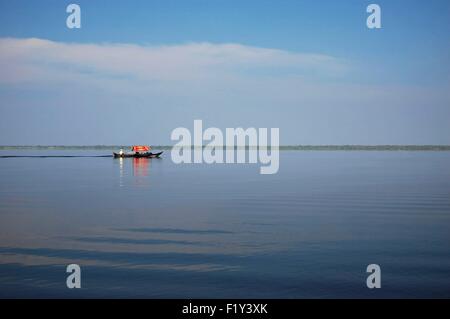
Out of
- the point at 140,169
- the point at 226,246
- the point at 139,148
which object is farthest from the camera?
the point at 139,148

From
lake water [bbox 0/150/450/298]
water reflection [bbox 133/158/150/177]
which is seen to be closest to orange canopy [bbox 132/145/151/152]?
water reflection [bbox 133/158/150/177]

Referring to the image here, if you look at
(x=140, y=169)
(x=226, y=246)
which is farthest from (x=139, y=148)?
(x=226, y=246)

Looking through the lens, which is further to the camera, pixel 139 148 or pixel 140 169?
pixel 139 148

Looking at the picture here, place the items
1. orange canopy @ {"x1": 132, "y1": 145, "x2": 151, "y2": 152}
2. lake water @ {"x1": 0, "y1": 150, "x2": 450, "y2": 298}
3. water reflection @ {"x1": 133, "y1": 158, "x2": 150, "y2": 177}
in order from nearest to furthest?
lake water @ {"x1": 0, "y1": 150, "x2": 450, "y2": 298}, water reflection @ {"x1": 133, "y1": 158, "x2": 150, "y2": 177}, orange canopy @ {"x1": 132, "y1": 145, "x2": 151, "y2": 152}

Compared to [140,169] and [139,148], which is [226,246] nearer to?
[140,169]

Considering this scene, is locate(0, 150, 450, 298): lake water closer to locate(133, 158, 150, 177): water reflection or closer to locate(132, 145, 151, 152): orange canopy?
locate(133, 158, 150, 177): water reflection

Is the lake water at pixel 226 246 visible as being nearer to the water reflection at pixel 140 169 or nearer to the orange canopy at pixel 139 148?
the water reflection at pixel 140 169

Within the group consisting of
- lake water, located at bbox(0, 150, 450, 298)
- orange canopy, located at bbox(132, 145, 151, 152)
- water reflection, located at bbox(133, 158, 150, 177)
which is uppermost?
orange canopy, located at bbox(132, 145, 151, 152)

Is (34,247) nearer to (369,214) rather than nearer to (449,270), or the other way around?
(449,270)

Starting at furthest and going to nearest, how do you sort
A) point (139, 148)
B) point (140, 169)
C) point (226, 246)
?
point (139, 148), point (140, 169), point (226, 246)

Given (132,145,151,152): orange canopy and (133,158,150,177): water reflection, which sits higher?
(132,145,151,152): orange canopy

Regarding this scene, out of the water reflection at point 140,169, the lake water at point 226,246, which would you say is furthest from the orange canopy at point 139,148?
the lake water at point 226,246

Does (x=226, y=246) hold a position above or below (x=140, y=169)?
below
